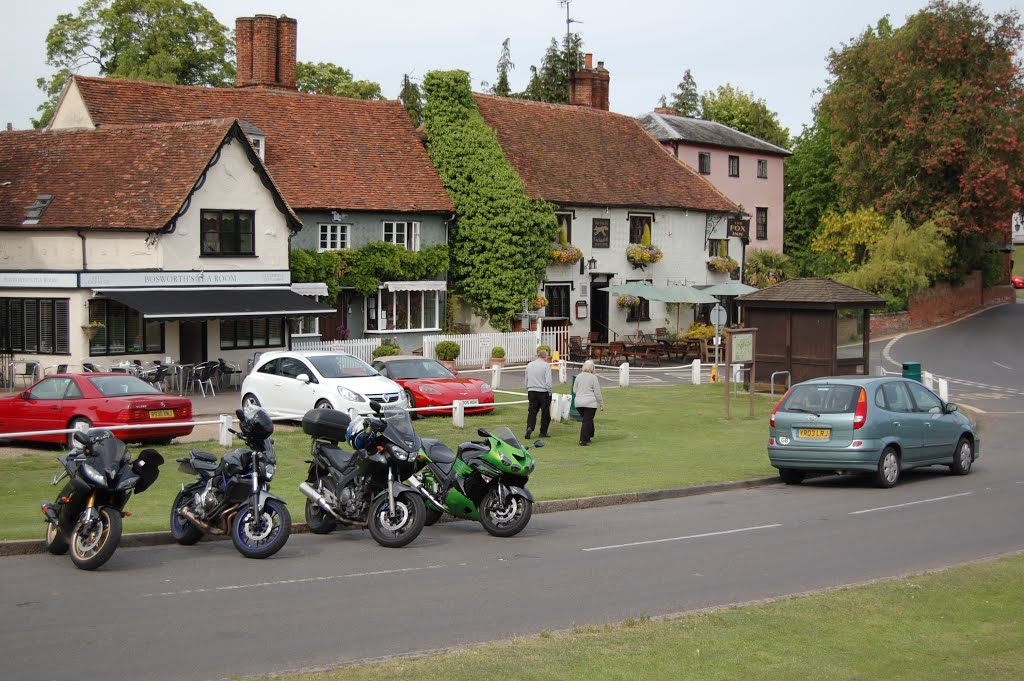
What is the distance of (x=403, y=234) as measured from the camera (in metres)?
43.4

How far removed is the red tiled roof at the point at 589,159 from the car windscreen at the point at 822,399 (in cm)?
2787

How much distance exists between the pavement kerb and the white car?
27.5 feet

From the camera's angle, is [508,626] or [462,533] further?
[462,533]

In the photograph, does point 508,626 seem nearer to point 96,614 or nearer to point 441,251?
point 96,614

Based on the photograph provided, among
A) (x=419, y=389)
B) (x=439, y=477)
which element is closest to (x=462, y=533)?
(x=439, y=477)

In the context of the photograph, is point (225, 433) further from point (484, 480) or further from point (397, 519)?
point (397, 519)

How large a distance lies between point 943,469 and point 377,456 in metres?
12.7

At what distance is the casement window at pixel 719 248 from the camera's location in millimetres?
55156

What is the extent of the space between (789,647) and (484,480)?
19.6 ft

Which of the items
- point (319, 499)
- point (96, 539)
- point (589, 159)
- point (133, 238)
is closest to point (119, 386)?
point (319, 499)

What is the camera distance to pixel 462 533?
14.6m

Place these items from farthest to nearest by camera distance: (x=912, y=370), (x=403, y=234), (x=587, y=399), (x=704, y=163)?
1. (x=704, y=163)
2. (x=403, y=234)
3. (x=912, y=370)
4. (x=587, y=399)

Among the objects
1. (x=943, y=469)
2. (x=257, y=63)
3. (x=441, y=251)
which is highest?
(x=257, y=63)

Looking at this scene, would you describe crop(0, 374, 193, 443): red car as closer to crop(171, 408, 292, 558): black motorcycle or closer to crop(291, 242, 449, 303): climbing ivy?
crop(171, 408, 292, 558): black motorcycle
